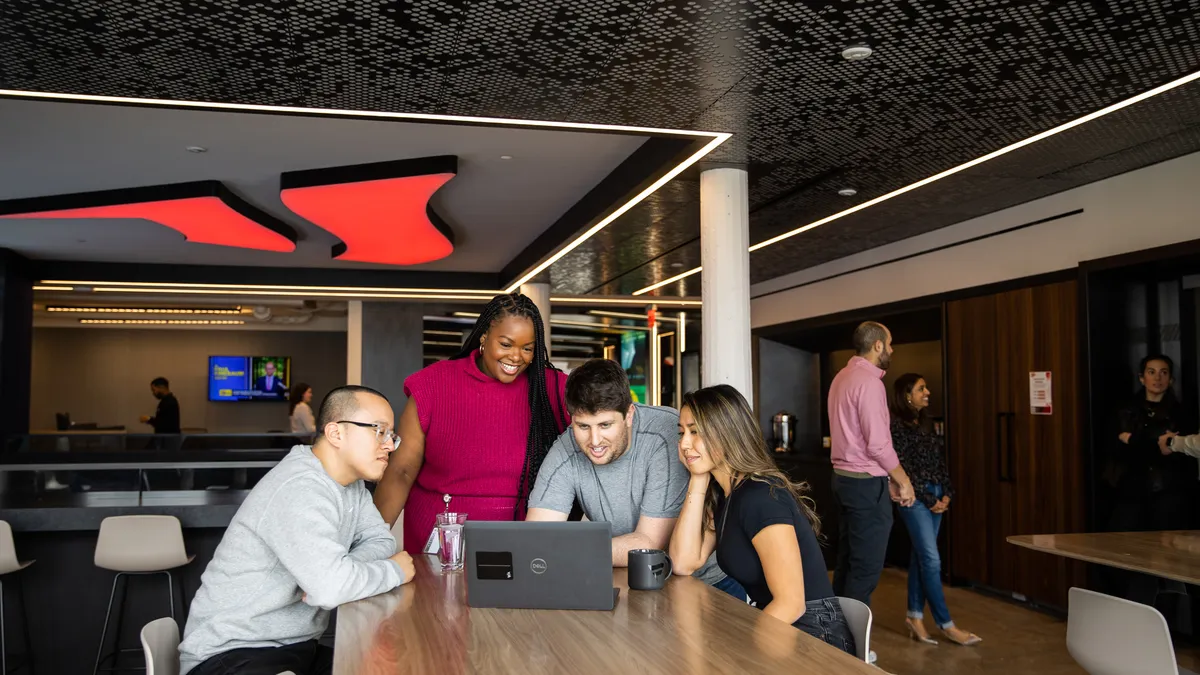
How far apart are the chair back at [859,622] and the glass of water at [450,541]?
1023 millimetres

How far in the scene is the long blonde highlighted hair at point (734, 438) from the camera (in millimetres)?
2486

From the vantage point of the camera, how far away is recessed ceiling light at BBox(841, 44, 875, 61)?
11.2ft

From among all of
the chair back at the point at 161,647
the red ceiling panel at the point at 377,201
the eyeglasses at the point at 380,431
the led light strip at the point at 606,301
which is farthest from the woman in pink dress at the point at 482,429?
the led light strip at the point at 606,301

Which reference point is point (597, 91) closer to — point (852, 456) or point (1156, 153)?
point (852, 456)

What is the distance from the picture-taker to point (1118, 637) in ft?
8.39

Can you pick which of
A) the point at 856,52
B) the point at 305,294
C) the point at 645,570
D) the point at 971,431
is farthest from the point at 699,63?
the point at 305,294

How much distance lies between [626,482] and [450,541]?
514mm

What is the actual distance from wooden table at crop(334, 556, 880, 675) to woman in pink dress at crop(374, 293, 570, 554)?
709 millimetres

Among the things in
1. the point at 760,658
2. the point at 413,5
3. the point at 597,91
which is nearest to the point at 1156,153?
the point at 597,91

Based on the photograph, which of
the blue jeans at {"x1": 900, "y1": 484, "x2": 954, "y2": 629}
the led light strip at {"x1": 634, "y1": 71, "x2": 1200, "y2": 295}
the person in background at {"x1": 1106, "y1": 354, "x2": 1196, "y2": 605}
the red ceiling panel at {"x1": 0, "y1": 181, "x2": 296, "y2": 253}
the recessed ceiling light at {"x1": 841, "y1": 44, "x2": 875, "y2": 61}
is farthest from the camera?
the red ceiling panel at {"x1": 0, "y1": 181, "x2": 296, "y2": 253}

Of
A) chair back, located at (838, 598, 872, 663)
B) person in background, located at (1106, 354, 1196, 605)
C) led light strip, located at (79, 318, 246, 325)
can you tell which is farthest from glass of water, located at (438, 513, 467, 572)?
led light strip, located at (79, 318, 246, 325)

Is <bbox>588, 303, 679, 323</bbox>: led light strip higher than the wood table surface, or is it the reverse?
<bbox>588, 303, 679, 323</bbox>: led light strip

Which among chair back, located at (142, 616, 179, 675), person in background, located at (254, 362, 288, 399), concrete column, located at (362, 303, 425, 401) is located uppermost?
concrete column, located at (362, 303, 425, 401)

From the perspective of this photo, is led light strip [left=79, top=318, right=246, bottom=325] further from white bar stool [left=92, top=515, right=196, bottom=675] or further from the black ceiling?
the black ceiling
